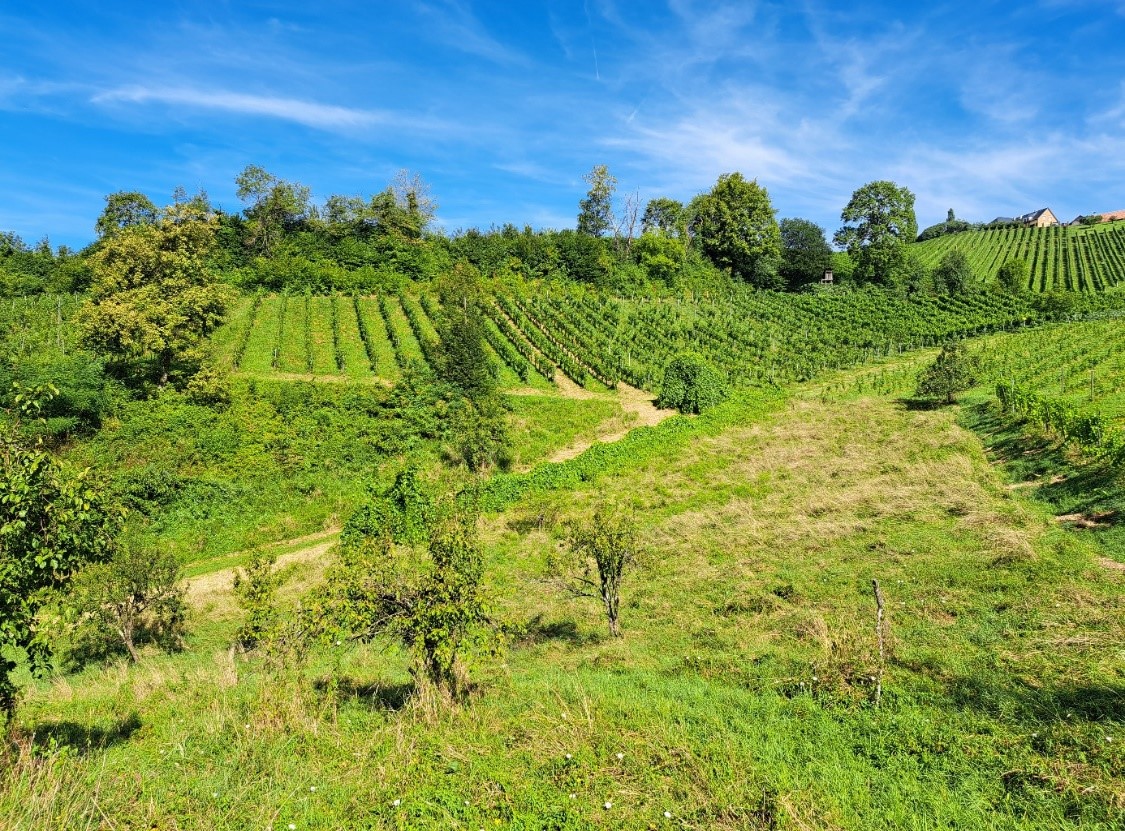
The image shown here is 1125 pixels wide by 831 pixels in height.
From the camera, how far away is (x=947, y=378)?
32.7 m

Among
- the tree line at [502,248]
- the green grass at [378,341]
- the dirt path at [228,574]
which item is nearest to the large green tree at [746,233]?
the tree line at [502,248]

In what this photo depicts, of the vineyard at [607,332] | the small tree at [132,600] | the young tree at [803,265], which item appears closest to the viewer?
the small tree at [132,600]

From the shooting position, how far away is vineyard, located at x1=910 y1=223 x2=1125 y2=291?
6994cm

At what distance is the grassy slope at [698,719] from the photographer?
6559 millimetres

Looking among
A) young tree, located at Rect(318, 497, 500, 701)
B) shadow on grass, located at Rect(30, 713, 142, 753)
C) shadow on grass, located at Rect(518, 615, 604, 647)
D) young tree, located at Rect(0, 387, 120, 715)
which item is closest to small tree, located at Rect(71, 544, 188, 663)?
shadow on grass, located at Rect(30, 713, 142, 753)

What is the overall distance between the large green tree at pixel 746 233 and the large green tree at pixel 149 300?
184 ft

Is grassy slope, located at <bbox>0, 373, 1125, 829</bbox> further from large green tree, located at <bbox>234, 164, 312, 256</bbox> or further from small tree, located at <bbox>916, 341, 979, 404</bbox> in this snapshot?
large green tree, located at <bbox>234, 164, 312, 256</bbox>

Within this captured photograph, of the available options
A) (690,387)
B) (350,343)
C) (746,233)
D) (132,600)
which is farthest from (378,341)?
(746,233)

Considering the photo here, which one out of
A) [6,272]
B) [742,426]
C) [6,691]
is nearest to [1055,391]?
[742,426]

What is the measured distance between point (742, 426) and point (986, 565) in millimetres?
20487

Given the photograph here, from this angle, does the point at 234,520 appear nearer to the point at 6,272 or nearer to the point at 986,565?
the point at 986,565

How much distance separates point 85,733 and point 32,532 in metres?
4.42

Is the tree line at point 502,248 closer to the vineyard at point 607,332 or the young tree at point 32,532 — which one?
the vineyard at point 607,332

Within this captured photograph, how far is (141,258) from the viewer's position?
31453 millimetres
